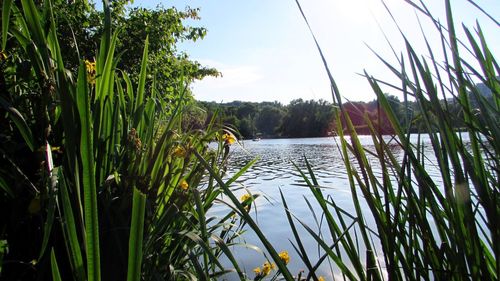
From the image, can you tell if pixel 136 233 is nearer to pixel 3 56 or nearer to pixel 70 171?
pixel 70 171

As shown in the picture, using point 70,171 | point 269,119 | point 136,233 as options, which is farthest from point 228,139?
point 269,119

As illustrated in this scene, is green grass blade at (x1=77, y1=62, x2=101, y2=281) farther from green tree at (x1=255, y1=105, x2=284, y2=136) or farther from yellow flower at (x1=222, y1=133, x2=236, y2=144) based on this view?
green tree at (x1=255, y1=105, x2=284, y2=136)

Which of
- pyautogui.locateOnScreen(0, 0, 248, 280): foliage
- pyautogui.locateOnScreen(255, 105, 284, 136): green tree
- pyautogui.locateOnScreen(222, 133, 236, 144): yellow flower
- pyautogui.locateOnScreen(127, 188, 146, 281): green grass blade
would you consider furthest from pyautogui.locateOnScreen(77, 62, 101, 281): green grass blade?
pyautogui.locateOnScreen(255, 105, 284, 136): green tree

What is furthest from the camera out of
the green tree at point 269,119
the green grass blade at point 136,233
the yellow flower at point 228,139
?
the green tree at point 269,119

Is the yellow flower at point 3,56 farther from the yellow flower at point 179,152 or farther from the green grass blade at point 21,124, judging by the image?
the yellow flower at point 179,152

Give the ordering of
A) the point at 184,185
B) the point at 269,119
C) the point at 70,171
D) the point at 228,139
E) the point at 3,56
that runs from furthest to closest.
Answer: the point at 269,119 → the point at 228,139 → the point at 184,185 → the point at 3,56 → the point at 70,171

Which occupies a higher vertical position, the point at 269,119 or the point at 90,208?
the point at 269,119

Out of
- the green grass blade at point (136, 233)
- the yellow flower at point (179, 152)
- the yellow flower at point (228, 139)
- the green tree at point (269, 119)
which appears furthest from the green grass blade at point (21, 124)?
the green tree at point (269, 119)

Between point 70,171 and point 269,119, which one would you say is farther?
point 269,119

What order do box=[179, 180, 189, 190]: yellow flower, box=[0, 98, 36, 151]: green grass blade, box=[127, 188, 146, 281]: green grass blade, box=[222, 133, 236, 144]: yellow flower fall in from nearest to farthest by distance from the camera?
box=[127, 188, 146, 281]: green grass blade, box=[0, 98, 36, 151]: green grass blade, box=[179, 180, 189, 190]: yellow flower, box=[222, 133, 236, 144]: yellow flower

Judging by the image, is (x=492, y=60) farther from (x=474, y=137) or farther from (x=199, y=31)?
(x=199, y=31)

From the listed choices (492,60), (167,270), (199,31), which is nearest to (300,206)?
(199,31)

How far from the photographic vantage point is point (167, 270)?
1.09 m

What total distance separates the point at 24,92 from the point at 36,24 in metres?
0.41
